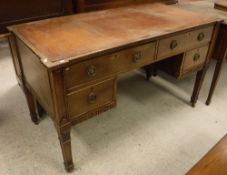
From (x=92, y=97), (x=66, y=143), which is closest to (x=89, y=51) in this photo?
(x=92, y=97)

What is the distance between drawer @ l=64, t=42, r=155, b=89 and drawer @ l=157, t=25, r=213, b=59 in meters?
0.08

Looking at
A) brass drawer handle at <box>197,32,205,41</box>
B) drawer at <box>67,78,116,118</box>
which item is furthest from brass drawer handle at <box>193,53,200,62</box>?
drawer at <box>67,78,116,118</box>

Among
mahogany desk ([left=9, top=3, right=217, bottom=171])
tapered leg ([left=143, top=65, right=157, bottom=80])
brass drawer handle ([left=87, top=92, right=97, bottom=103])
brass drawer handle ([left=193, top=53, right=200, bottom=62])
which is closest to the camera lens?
mahogany desk ([left=9, top=3, right=217, bottom=171])

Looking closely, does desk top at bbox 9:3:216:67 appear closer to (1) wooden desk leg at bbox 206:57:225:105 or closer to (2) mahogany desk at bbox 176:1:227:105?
(2) mahogany desk at bbox 176:1:227:105

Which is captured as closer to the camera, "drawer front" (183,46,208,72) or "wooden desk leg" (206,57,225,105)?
"drawer front" (183,46,208,72)

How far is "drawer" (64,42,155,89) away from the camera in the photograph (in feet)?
3.13

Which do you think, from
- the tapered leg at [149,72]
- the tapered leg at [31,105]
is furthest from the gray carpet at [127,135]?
the tapered leg at [149,72]

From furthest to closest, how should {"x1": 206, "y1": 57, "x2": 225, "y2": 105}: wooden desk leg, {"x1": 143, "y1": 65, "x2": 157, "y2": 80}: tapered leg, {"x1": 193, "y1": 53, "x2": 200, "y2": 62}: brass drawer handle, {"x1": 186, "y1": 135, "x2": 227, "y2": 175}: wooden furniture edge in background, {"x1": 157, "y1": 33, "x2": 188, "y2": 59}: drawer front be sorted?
{"x1": 143, "y1": 65, "x2": 157, "y2": 80}: tapered leg
{"x1": 206, "y1": 57, "x2": 225, "y2": 105}: wooden desk leg
{"x1": 193, "y1": 53, "x2": 200, "y2": 62}: brass drawer handle
{"x1": 157, "y1": 33, "x2": 188, "y2": 59}: drawer front
{"x1": 186, "y1": 135, "x2": 227, "y2": 175}: wooden furniture edge in background

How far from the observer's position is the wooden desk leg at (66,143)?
41.8 inches

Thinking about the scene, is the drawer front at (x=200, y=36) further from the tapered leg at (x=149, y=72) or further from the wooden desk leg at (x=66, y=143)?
the wooden desk leg at (x=66, y=143)

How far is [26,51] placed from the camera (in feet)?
3.64

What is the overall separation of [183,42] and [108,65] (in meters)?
0.56

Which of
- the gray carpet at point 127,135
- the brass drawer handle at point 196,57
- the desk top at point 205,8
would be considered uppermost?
the desk top at point 205,8

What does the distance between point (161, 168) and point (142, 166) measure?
0.11m
